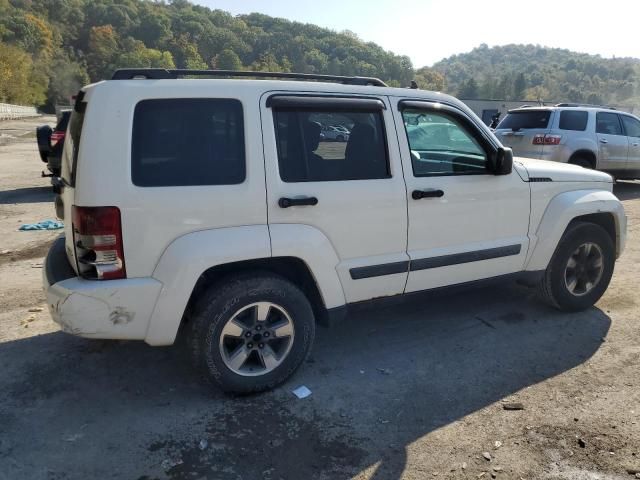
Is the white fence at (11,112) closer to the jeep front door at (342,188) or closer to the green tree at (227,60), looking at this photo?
the green tree at (227,60)

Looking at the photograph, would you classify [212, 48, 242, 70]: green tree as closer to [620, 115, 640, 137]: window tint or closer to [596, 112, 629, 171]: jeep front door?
[620, 115, 640, 137]: window tint

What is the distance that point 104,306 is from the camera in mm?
2791

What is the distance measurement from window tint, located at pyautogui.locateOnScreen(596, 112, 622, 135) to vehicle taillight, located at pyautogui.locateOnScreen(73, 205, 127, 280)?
35.7 feet

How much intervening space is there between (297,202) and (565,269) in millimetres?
2700

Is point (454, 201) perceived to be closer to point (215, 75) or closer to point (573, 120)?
point (215, 75)

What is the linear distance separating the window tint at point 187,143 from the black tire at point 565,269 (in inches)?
116

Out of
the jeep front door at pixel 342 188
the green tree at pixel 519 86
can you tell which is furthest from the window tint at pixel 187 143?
the green tree at pixel 519 86

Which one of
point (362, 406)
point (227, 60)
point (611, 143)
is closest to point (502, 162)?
point (362, 406)

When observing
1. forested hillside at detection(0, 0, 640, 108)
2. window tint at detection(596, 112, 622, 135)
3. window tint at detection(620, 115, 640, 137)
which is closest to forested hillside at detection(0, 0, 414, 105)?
forested hillside at detection(0, 0, 640, 108)

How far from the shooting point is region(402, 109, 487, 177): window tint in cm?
364

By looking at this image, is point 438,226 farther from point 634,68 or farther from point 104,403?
point 634,68

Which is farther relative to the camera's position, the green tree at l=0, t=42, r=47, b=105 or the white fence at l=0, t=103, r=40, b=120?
the green tree at l=0, t=42, r=47, b=105

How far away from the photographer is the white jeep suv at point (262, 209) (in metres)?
2.78

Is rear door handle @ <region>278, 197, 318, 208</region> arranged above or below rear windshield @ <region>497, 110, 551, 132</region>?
below
